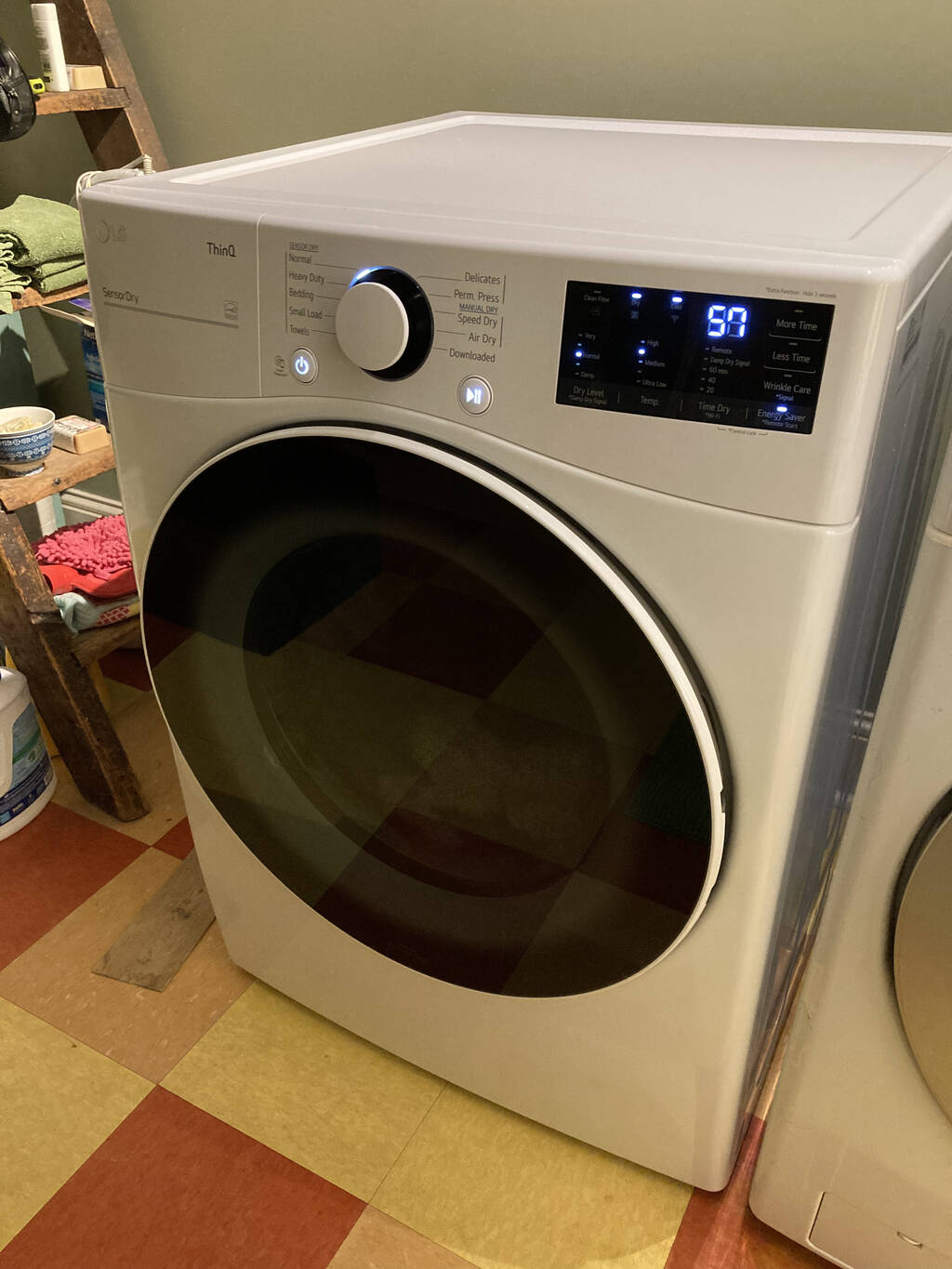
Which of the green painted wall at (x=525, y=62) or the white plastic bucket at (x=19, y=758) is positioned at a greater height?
the green painted wall at (x=525, y=62)

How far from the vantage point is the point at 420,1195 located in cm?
102

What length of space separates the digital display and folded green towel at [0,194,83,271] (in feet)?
3.15

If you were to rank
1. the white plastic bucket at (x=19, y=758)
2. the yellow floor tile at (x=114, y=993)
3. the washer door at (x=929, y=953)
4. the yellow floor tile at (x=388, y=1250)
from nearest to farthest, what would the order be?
the washer door at (x=929, y=953), the yellow floor tile at (x=388, y=1250), the yellow floor tile at (x=114, y=993), the white plastic bucket at (x=19, y=758)

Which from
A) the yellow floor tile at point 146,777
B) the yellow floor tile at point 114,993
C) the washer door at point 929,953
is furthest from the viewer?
the yellow floor tile at point 146,777

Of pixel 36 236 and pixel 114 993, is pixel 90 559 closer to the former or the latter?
pixel 36 236

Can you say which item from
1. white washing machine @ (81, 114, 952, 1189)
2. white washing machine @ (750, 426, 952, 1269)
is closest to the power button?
white washing machine @ (81, 114, 952, 1189)

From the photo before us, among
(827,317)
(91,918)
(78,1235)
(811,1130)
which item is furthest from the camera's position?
(91,918)

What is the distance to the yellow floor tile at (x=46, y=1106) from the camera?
102cm

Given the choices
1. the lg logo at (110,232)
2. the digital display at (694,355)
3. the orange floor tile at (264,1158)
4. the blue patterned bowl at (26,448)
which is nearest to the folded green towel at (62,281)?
the blue patterned bowl at (26,448)

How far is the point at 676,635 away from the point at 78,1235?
Result: 0.88 metres

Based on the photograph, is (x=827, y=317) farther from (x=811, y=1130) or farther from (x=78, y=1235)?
(x=78, y=1235)

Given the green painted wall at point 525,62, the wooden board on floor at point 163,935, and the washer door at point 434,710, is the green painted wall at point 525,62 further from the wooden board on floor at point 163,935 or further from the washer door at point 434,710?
the wooden board on floor at point 163,935

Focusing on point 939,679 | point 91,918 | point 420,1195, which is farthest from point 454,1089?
point 939,679

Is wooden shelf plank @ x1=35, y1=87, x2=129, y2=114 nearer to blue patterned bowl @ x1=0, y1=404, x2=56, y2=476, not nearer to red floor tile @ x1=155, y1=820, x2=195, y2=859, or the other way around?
blue patterned bowl @ x1=0, y1=404, x2=56, y2=476
